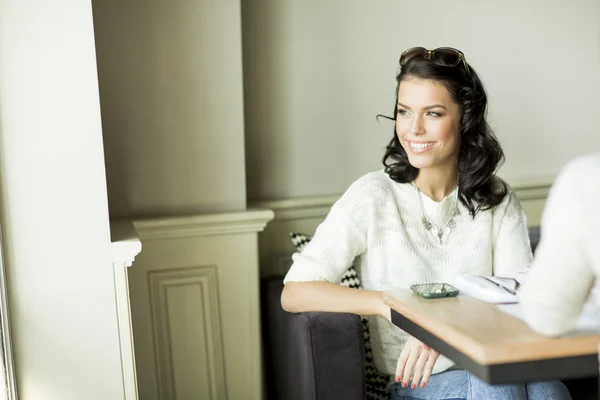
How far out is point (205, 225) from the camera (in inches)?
98.0

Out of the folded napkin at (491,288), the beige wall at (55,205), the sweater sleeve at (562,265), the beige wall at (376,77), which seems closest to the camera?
the sweater sleeve at (562,265)

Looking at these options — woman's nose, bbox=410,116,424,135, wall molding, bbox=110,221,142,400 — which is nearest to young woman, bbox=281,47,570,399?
woman's nose, bbox=410,116,424,135

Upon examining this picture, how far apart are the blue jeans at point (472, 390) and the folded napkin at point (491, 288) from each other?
187 mm

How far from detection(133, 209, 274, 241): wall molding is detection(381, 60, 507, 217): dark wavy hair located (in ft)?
1.68

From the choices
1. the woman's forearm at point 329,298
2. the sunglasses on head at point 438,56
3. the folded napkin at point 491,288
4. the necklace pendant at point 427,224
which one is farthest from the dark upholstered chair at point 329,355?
the sunglasses on head at point 438,56

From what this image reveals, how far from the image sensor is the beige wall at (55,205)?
1822 millimetres

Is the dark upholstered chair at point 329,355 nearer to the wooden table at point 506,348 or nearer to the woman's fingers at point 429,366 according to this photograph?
the woman's fingers at point 429,366

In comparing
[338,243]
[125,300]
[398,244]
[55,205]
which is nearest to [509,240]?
[398,244]

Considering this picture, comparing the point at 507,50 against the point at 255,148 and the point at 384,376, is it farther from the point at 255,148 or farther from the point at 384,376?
the point at 384,376

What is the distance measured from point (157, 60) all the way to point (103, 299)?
2.69 feet

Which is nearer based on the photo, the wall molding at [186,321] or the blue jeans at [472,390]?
the blue jeans at [472,390]

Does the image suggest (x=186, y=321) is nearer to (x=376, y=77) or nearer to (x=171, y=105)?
(x=171, y=105)

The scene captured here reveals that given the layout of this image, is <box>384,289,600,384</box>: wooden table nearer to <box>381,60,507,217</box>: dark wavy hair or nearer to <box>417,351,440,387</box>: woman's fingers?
<box>417,351,440,387</box>: woman's fingers

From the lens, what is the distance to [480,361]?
118 centimetres
